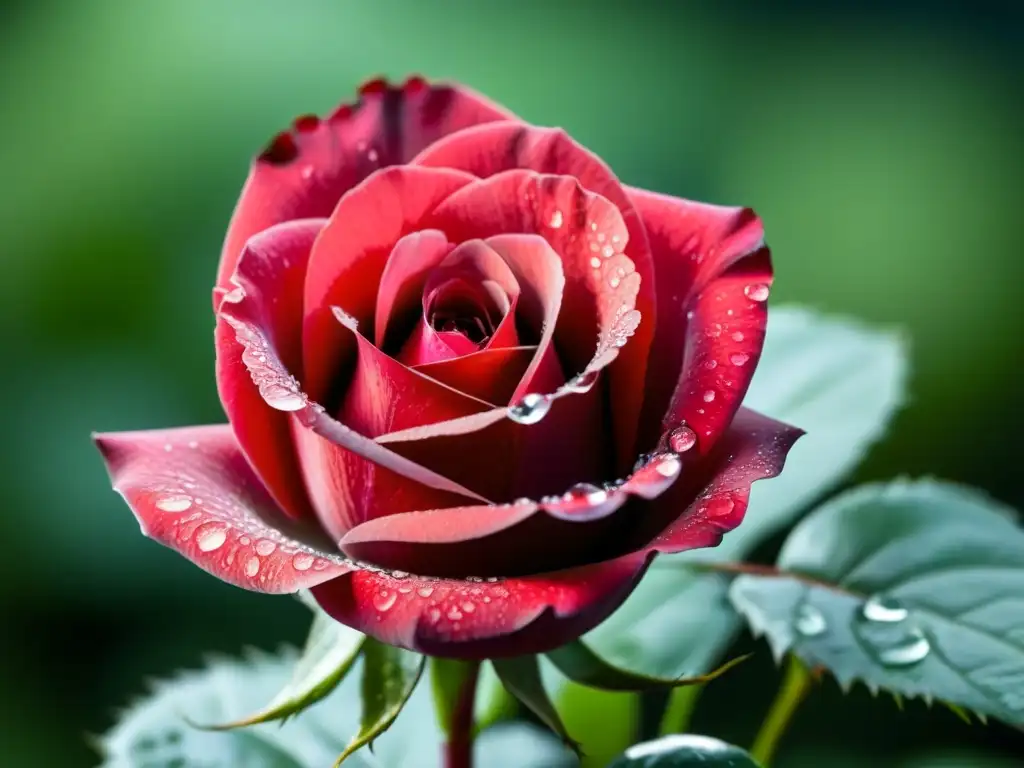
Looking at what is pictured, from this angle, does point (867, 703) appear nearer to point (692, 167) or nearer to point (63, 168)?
point (692, 167)

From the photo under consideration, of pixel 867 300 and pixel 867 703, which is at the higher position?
pixel 867 300

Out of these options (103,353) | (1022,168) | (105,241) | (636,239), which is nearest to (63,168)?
(105,241)

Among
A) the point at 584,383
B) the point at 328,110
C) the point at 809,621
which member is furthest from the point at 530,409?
the point at 328,110

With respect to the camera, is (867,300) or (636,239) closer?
(636,239)

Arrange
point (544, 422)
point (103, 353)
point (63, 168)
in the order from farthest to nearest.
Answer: point (63, 168) → point (103, 353) → point (544, 422)

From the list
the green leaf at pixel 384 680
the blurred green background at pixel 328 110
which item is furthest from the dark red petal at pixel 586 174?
the blurred green background at pixel 328 110

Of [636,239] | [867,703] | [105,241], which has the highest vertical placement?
[636,239]
